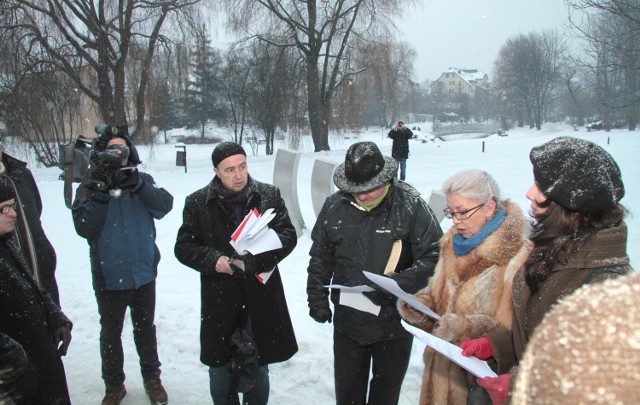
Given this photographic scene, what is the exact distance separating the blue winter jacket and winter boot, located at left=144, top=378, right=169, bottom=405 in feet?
2.43

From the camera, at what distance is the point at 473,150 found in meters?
24.4

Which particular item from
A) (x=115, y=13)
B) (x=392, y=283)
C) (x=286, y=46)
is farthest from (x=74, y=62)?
(x=392, y=283)

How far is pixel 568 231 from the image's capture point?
5.17 ft

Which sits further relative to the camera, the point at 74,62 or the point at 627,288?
the point at 74,62

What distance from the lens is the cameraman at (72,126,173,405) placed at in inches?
119

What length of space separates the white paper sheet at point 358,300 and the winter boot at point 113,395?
1799mm

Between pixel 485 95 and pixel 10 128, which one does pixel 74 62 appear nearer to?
pixel 10 128

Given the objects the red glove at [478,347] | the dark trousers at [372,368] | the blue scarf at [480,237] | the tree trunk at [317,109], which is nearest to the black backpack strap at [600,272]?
the red glove at [478,347]

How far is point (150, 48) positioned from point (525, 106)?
186ft

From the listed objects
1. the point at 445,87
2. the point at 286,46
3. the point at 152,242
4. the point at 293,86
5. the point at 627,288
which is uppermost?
the point at 445,87

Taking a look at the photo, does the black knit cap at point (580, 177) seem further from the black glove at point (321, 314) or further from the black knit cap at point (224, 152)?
the black knit cap at point (224, 152)

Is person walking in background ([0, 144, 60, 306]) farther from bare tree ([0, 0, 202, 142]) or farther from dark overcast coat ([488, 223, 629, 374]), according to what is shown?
bare tree ([0, 0, 202, 142])

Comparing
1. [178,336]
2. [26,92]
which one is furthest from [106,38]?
[178,336]

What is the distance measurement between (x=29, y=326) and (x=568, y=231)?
231cm
